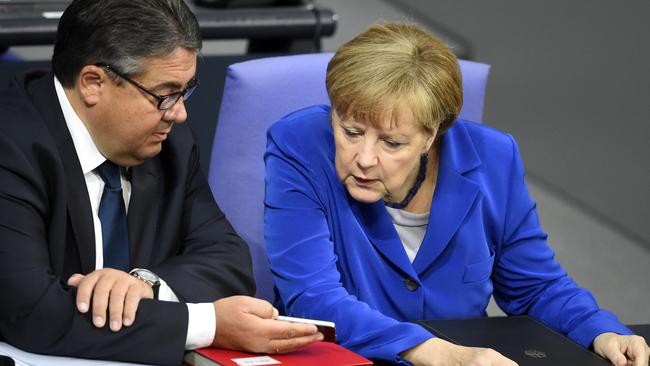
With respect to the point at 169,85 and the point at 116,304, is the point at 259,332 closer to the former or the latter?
the point at 116,304

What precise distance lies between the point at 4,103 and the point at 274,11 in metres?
1.51

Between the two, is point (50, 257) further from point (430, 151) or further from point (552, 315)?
point (552, 315)

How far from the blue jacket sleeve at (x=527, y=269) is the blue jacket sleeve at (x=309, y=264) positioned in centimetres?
41

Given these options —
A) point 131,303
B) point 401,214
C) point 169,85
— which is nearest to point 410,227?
point 401,214

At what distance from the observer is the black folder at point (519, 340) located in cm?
212

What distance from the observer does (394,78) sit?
7.38 ft

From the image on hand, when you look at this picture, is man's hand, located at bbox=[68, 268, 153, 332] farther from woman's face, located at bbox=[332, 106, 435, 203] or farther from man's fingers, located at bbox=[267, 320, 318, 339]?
woman's face, located at bbox=[332, 106, 435, 203]

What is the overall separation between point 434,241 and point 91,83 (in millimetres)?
786

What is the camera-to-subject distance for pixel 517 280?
2.54 metres

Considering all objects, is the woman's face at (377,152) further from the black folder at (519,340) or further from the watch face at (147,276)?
the watch face at (147,276)

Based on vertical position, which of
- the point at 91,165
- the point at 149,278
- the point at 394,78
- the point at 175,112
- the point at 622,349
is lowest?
the point at 622,349

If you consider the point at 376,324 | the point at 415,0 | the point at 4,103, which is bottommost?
the point at 415,0

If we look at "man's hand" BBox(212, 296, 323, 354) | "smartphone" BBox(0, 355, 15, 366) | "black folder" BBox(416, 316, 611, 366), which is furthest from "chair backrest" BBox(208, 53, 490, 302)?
"smartphone" BBox(0, 355, 15, 366)

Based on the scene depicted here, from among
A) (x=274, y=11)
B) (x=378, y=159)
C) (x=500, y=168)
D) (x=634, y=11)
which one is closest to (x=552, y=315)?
(x=500, y=168)
